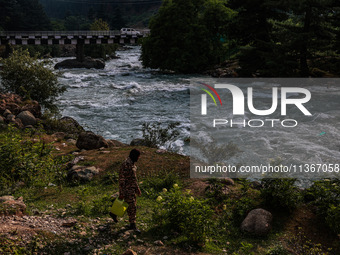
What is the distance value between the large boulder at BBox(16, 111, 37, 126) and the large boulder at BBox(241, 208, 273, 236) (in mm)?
11826

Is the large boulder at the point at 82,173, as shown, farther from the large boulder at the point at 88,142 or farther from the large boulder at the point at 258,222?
the large boulder at the point at 258,222

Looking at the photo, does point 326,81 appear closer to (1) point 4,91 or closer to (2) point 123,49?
(1) point 4,91

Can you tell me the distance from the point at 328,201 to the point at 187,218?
337 cm

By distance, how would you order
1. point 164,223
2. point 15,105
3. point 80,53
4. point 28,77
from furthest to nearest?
point 80,53, point 28,77, point 15,105, point 164,223

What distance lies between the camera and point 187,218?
6.72 m

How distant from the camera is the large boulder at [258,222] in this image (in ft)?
24.7

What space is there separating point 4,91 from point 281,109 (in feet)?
53.3

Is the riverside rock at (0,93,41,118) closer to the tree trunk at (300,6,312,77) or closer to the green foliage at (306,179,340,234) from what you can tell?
the green foliage at (306,179,340,234)

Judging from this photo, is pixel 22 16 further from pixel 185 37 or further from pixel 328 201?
pixel 328 201

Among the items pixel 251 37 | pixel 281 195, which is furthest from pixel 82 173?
pixel 251 37

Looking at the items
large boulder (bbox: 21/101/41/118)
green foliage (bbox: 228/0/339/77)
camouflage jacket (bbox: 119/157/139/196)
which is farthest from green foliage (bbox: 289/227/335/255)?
green foliage (bbox: 228/0/339/77)

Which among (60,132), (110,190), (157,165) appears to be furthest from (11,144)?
(60,132)

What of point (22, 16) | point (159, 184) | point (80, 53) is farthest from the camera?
point (22, 16)

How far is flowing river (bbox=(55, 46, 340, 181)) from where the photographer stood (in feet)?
48.3
